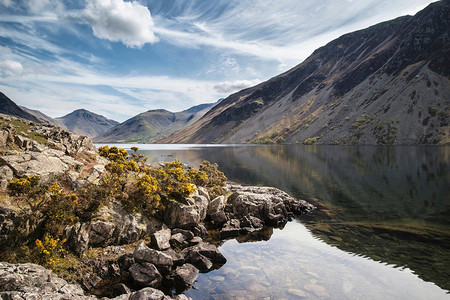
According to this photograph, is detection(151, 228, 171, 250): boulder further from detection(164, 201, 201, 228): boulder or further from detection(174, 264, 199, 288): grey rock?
detection(164, 201, 201, 228): boulder

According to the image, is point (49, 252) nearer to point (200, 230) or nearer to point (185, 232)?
point (185, 232)

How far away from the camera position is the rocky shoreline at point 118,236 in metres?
13.3

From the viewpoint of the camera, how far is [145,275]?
16.0m

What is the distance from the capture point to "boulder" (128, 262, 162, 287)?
15.6m

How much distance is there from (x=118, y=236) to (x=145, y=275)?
4905 mm

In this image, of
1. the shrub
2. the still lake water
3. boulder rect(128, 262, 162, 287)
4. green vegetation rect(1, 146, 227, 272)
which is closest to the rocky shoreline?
boulder rect(128, 262, 162, 287)

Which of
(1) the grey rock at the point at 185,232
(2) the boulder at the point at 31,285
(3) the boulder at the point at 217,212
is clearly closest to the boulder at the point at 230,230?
(3) the boulder at the point at 217,212

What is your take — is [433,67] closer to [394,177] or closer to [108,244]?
[394,177]

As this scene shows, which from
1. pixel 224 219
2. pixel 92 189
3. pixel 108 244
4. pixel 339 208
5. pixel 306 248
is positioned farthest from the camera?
pixel 339 208

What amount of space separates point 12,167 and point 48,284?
36.2 feet

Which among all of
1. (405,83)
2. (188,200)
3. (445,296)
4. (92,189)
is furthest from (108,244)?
(405,83)

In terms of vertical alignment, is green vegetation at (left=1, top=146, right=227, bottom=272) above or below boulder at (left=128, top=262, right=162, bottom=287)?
above

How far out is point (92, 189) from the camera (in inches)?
804

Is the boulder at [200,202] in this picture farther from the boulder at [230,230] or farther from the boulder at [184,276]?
the boulder at [184,276]
